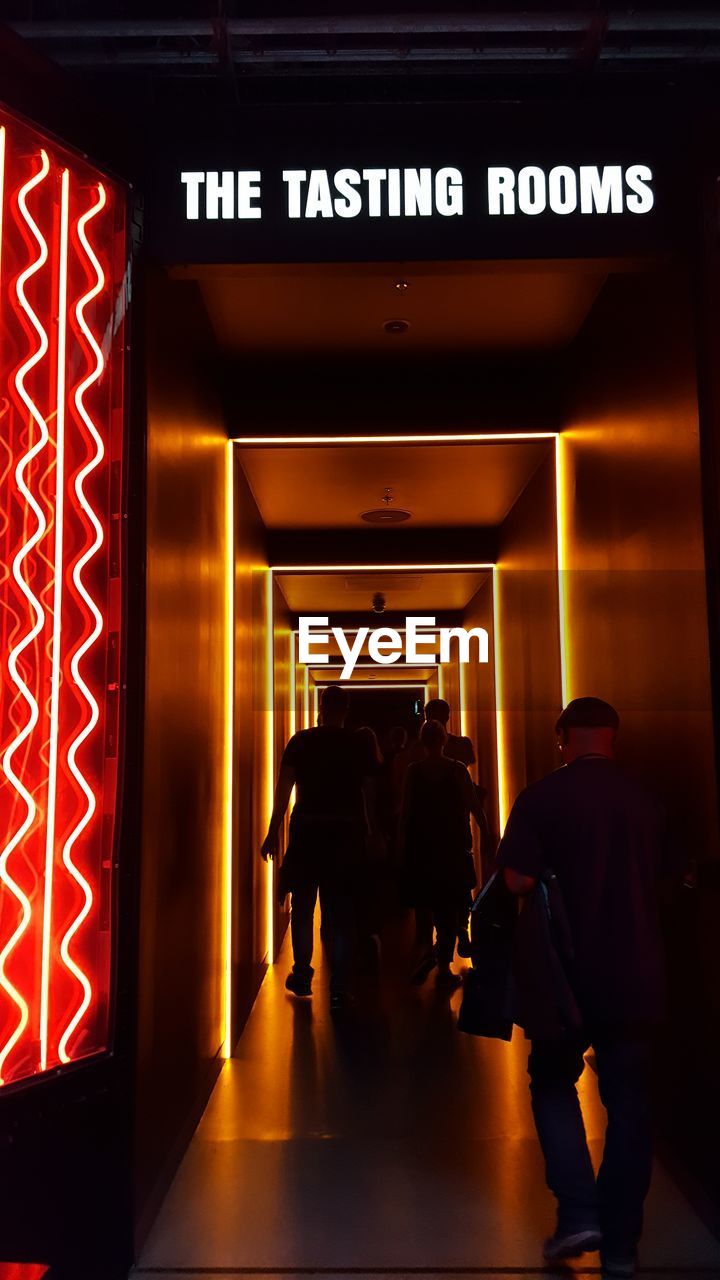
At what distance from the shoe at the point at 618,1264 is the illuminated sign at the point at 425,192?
2.71m

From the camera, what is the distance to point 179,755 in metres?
3.34

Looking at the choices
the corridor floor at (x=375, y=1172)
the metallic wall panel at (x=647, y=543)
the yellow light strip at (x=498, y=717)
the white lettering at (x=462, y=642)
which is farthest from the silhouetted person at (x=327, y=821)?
the white lettering at (x=462, y=642)

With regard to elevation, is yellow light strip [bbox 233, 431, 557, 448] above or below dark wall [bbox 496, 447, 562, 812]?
above

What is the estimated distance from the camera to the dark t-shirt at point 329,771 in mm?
5332

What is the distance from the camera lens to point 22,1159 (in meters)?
2.33

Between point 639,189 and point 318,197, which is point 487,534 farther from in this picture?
point 318,197

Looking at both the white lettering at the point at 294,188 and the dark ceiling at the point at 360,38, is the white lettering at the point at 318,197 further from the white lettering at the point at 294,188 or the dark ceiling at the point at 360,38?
the dark ceiling at the point at 360,38

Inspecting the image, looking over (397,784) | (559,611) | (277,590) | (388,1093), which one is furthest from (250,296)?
(397,784)

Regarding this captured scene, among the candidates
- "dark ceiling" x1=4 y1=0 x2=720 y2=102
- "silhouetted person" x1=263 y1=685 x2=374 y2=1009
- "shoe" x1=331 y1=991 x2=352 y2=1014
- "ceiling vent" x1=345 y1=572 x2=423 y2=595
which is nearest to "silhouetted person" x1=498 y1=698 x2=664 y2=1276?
"dark ceiling" x1=4 y1=0 x2=720 y2=102

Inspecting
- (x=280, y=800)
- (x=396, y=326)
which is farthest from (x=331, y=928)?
(x=396, y=326)

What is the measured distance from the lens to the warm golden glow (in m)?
4.76

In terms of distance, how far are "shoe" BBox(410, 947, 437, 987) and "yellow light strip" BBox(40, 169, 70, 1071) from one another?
3.70 metres

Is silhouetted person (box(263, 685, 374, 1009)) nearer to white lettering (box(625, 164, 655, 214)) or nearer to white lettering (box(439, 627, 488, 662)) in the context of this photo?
white lettering (box(439, 627, 488, 662))

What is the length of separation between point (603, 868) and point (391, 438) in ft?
9.66
